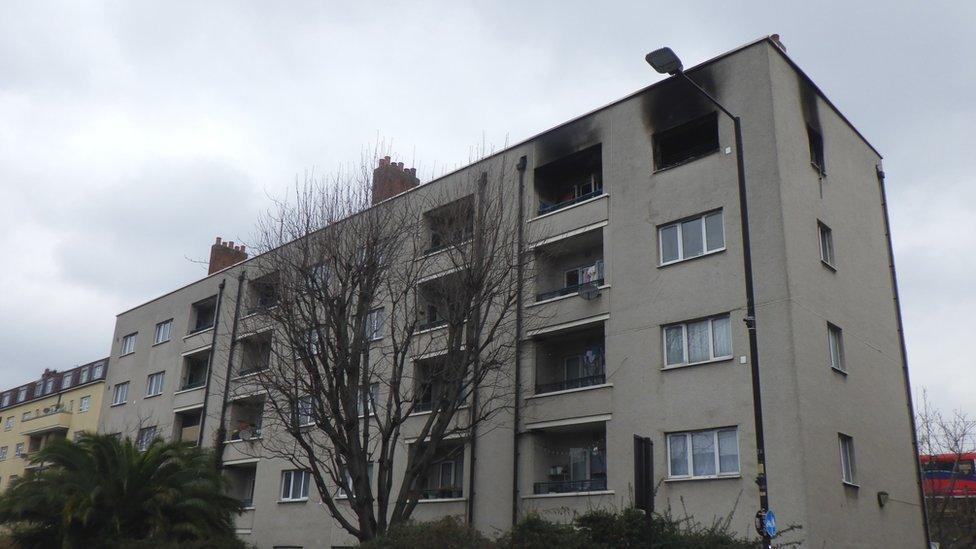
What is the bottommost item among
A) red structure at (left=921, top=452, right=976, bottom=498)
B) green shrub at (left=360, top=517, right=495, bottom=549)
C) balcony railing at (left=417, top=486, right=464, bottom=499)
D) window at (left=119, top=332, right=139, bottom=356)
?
green shrub at (left=360, top=517, right=495, bottom=549)

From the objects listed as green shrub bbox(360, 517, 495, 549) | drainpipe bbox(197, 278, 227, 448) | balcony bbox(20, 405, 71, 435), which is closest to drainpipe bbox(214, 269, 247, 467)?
drainpipe bbox(197, 278, 227, 448)

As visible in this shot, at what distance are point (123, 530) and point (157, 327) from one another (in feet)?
68.7

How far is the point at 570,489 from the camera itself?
23891 mm

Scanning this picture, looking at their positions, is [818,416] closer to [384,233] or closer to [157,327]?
[384,233]

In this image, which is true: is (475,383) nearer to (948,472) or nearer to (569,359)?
(569,359)

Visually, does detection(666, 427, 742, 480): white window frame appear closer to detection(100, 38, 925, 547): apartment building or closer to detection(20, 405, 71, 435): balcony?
detection(100, 38, 925, 547): apartment building

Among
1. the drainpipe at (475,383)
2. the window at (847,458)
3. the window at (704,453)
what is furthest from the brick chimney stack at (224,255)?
the window at (847,458)

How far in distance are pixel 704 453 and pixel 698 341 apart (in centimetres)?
276

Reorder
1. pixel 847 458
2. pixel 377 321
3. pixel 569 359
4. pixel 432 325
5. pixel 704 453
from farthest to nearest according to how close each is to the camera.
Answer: pixel 377 321, pixel 432 325, pixel 569 359, pixel 847 458, pixel 704 453

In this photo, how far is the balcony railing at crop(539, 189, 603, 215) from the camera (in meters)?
26.4

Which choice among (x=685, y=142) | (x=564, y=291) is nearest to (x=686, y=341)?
(x=564, y=291)

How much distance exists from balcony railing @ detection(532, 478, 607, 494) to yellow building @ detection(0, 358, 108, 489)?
3509 centimetres

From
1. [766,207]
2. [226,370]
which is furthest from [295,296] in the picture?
[226,370]

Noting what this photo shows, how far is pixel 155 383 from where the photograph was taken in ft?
140
